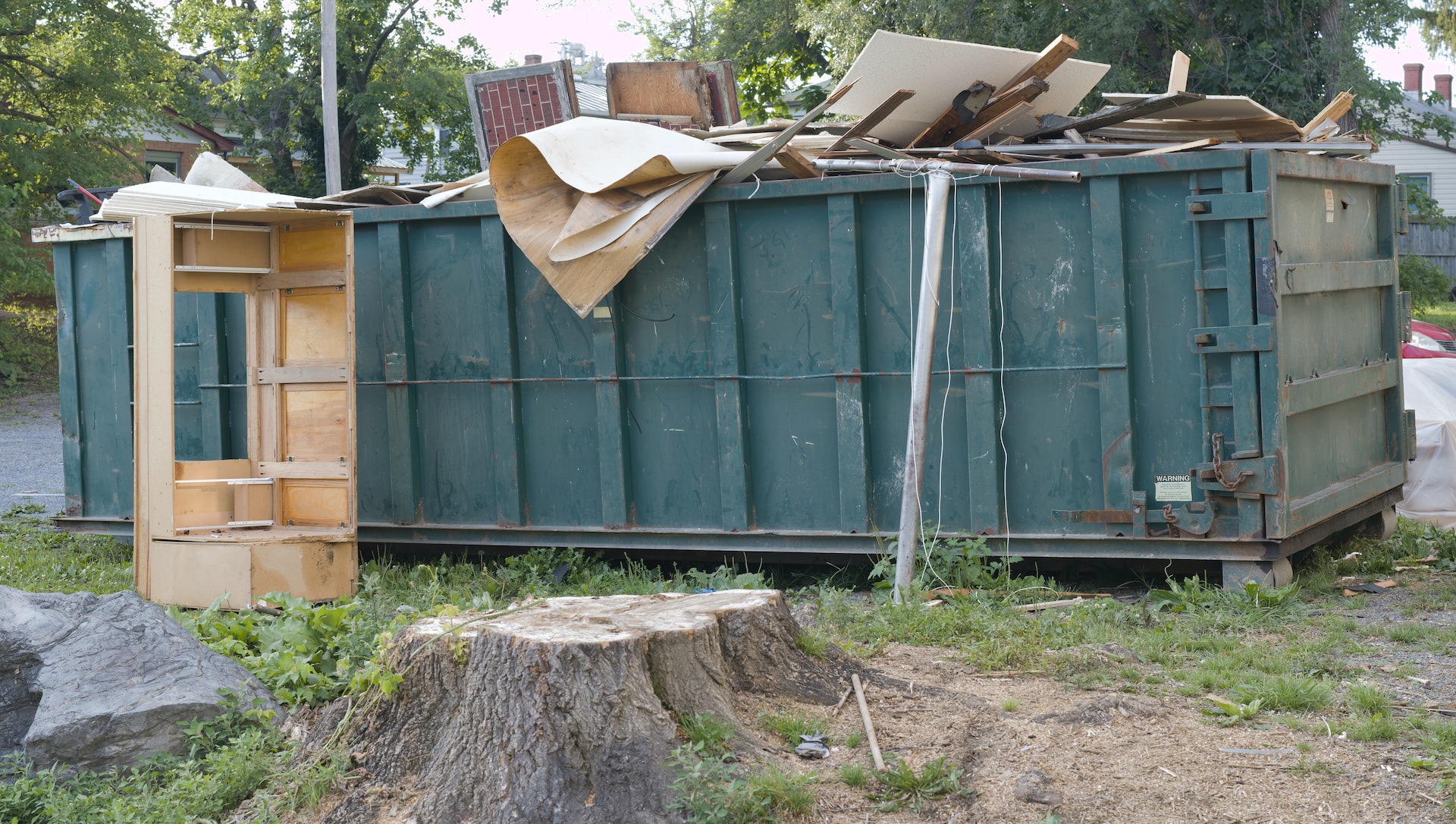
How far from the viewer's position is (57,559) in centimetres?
839

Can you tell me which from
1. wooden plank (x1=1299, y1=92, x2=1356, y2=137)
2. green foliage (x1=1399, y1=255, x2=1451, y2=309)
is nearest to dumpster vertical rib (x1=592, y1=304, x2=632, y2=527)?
wooden plank (x1=1299, y1=92, x2=1356, y2=137)

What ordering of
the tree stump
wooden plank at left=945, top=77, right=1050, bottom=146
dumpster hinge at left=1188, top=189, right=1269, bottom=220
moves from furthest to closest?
wooden plank at left=945, top=77, right=1050, bottom=146 → dumpster hinge at left=1188, top=189, right=1269, bottom=220 → the tree stump

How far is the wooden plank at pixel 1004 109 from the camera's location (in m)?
6.95

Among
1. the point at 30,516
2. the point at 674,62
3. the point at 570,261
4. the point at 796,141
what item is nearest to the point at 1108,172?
the point at 796,141

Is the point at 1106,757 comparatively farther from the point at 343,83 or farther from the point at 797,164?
the point at 343,83

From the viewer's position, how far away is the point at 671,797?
3441 millimetres

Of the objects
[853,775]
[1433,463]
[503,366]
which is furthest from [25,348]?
[853,775]

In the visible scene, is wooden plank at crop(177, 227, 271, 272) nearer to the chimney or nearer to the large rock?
the large rock

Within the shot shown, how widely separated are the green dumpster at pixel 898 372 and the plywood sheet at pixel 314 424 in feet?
0.66

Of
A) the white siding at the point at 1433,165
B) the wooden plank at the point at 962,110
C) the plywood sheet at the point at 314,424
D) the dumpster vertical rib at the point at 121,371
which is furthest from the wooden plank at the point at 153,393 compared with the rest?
the white siding at the point at 1433,165

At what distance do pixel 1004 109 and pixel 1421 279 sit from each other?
15486 millimetres

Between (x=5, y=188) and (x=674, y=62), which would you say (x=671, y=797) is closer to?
(x=674, y=62)

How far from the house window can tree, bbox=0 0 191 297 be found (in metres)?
7.32

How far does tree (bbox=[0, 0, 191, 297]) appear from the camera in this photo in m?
22.5
